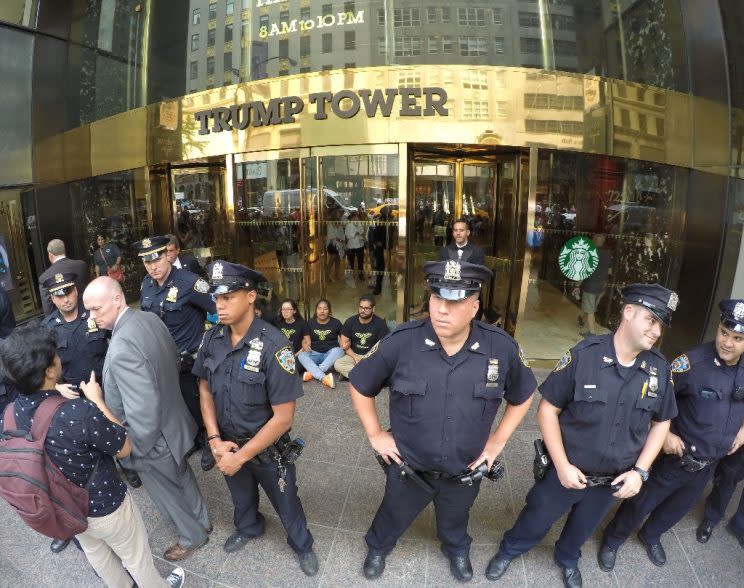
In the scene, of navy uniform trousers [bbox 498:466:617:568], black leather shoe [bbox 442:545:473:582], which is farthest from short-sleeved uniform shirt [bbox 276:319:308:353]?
navy uniform trousers [bbox 498:466:617:568]

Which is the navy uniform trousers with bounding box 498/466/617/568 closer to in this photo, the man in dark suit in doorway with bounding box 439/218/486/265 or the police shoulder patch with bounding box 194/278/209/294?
the police shoulder patch with bounding box 194/278/209/294

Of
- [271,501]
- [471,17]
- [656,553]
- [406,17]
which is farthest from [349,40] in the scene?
[656,553]

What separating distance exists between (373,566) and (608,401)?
1714 mm

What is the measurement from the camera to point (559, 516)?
2.61 meters

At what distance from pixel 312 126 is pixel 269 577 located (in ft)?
16.2

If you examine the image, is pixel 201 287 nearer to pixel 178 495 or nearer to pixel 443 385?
pixel 178 495

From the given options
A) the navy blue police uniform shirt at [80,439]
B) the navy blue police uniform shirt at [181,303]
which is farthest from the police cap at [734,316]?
the navy blue police uniform shirt at [181,303]

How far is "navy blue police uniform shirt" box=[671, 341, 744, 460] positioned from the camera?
256 centimetres

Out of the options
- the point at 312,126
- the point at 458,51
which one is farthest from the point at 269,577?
the point at 458,51

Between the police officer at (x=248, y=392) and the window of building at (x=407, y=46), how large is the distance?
4.13 metres

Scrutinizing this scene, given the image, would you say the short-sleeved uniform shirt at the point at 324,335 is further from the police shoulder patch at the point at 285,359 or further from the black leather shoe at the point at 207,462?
the police shoulder patch at the point at 285,359

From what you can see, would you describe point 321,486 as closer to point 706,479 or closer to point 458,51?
point 706,479

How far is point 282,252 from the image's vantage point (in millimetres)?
6551

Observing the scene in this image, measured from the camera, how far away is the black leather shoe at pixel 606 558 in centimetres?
280
